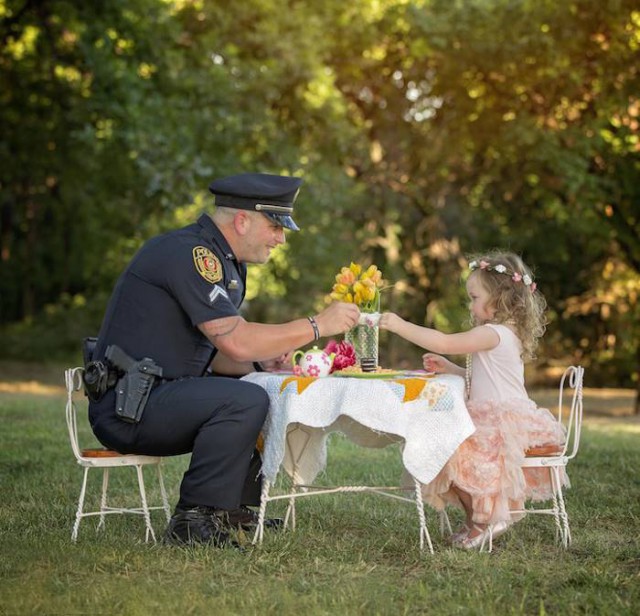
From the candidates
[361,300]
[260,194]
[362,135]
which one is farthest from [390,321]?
[362,135]

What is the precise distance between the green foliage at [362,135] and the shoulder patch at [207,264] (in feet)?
30.3

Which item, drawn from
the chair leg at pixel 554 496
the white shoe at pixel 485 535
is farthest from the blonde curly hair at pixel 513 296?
the white shoe at pixel 485 535

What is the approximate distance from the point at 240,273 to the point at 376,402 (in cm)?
114

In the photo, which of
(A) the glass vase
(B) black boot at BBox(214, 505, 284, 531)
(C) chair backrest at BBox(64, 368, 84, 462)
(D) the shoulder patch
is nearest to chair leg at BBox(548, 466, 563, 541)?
(A) the glass vase

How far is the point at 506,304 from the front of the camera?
5.27 metres

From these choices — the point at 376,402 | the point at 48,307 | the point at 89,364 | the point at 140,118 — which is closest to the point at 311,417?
the point at 376,402

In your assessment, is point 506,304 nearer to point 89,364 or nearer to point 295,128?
point 89,364

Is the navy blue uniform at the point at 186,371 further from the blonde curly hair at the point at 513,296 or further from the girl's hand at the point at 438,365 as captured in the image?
the blonde curly hair at the point at 513,296

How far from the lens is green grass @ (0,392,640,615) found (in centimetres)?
405

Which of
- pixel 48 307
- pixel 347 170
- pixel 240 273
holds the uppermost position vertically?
pixel 347 170

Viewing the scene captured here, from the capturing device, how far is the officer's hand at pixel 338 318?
15.6 feet

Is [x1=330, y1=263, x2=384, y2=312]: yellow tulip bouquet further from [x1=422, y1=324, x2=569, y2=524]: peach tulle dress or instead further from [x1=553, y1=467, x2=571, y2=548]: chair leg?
[x1=553, y1=467, x2=571, y2=548]: chair leg

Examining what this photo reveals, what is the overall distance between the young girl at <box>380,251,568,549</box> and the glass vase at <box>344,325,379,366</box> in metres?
0.08

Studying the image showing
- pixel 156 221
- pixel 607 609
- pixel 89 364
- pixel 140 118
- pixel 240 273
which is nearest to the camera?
pixel 607 609
